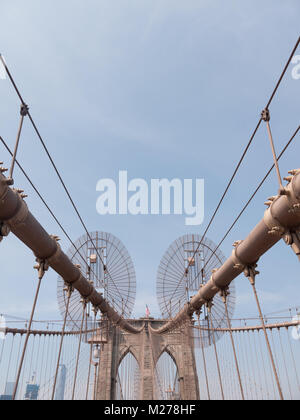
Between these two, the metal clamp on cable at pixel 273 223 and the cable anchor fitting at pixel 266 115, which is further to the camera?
the cable anchor fitting at pixel 266 115

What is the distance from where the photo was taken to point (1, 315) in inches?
919

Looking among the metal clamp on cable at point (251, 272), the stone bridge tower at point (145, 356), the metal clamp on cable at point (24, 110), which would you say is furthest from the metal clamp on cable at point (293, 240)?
the stone bridge tower at point (145, 356)

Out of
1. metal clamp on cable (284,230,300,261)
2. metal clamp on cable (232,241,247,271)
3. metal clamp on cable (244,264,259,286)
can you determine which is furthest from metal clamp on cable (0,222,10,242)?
metal clamp on cable (244,264,259,286)

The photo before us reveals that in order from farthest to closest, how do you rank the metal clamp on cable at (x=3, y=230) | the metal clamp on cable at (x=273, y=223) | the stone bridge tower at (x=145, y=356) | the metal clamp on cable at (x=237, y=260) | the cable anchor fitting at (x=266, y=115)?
the stone bridge tower at (x=145, y=356) < the metal clamp on cable at (x=237, y=260) < the cable anchor fitting at (x=266, y=115) < the metal clamp on cable at (x=273, y=223) < the metal clamp on cable at (x=3, y=230)

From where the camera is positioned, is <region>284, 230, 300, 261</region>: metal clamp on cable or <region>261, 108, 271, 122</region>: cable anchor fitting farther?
<region>261, 108, 271, 122</region>: cable anchor fitting

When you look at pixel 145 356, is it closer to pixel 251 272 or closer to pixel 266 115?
pixel 251 272

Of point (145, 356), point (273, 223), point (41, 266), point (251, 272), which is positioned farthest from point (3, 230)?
point (145, 356)

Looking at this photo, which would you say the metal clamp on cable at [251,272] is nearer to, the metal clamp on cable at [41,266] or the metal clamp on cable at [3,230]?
the metal clamp on cable at [41,266]

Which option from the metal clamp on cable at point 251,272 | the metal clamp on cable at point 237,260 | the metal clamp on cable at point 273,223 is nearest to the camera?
the metal clamp on cable at point 273,223

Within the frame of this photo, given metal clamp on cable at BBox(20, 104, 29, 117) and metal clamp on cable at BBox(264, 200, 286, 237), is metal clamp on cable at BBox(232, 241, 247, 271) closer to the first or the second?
metal clamp on cable at BBox(264, 200, 286, 237)

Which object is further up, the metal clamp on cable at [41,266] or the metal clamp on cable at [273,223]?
the metal clamp on cable at [41,266]

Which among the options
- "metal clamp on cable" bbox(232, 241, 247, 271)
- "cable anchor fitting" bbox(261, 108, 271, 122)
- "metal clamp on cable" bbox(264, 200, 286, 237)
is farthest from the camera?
"metal clamp on cable" bbox(232, 241, 247, 271)
